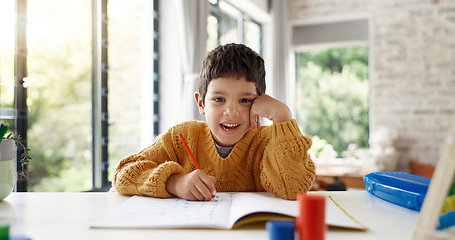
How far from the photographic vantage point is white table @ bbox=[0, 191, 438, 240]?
591mm

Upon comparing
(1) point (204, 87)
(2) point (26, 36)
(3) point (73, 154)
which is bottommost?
(3) point (73, 154)

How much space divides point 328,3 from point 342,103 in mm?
1726

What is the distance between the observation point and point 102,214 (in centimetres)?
74

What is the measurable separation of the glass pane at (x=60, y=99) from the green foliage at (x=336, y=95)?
4595mm

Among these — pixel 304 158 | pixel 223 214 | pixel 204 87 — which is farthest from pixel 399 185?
pixel 204 87

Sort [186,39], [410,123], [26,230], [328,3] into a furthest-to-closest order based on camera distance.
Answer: [328,3], [410,123], [186,39], [26,230]

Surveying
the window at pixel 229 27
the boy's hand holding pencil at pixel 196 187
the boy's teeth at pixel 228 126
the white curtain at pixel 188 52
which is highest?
the window at pixel 229 27

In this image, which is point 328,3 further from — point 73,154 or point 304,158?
point 73,154

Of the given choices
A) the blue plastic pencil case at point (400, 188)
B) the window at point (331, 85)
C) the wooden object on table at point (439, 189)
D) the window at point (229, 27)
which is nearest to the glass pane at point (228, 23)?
the window at point (229, 27)

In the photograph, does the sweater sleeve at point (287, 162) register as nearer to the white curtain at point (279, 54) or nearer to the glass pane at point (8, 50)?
the glass pane at point (8, 50)

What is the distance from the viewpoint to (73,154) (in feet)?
25.5

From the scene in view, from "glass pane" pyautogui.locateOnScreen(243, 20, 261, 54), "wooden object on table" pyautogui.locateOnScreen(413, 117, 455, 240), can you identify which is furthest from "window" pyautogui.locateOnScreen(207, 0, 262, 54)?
"wooden object on table" pyautogui.locateOnScreen(413, 117, 455, 240)

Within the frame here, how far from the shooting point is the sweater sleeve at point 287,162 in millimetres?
960

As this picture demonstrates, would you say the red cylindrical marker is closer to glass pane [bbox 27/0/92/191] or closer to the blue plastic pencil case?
the blue plastic pencil case
